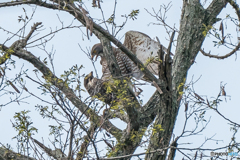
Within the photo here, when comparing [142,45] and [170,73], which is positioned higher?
[142,45]

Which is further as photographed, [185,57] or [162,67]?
[185,57]

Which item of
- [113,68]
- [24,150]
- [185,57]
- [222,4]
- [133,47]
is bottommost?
[24,150]

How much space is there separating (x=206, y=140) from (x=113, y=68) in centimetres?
146

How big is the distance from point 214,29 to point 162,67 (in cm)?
91

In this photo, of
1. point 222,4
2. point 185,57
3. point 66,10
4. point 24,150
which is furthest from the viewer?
point 222,4

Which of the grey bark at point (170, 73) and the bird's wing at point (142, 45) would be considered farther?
the bird's wing at point (142, 45)

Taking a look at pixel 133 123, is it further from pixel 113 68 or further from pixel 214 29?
pixel 214 29

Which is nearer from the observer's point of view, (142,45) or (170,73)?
(170,73)

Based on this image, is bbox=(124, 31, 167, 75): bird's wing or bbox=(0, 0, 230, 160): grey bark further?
bbox=(124, 31, 167, 75): bird's wing

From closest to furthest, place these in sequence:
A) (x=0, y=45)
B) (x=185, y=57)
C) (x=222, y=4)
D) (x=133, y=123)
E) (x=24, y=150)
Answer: (x=24, y=150) < (x=0, y=45) < (x=133, y=123) < (x=185, y=57) < (x=222, y=4)

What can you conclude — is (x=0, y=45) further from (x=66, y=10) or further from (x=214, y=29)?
(x=214, y=29)

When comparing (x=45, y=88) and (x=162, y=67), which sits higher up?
(x=162, y=67)

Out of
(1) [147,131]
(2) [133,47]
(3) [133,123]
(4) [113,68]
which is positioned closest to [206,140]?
(1) [147,131]

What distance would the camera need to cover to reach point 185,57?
20.3 feet
